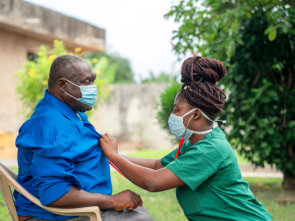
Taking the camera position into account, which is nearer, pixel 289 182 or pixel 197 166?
pixel 197 166

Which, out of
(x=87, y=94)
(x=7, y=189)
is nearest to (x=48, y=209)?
(x=7, y=189)

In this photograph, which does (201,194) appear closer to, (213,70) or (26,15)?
(213,70)

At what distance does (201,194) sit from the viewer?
7.64 feet

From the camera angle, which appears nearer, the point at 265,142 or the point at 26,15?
the point at 265,142

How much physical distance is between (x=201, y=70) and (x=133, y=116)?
44.8 ft

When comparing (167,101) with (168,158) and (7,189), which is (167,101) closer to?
(168,158)

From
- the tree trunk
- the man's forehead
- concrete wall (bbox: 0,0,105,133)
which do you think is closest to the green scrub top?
the man's forehead

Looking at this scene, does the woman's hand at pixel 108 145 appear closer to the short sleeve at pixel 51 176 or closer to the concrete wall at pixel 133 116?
the short sleeve at pixel 51 176

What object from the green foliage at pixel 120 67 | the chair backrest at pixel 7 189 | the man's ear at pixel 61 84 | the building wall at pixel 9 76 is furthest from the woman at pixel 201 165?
the green foliage at pixel 120 67

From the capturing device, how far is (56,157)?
2090 mm

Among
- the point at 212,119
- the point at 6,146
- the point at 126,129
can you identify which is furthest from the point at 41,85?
the point at 126,129

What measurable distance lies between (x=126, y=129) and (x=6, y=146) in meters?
6.32

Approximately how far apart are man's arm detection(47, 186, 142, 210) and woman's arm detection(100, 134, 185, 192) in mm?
110

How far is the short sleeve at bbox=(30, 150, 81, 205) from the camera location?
2070mm
